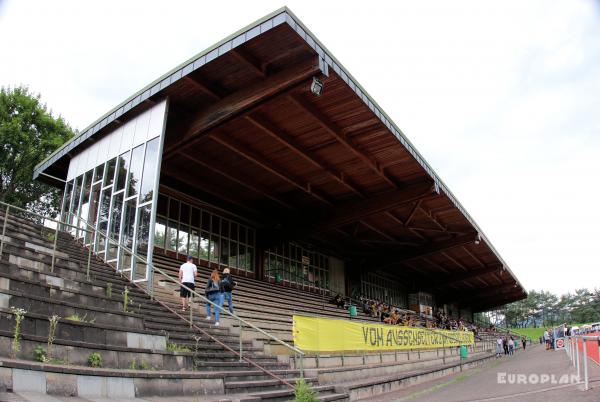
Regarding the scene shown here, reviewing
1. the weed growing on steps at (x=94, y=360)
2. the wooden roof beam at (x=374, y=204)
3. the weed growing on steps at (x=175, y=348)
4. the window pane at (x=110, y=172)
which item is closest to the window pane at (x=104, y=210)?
the window pane at (x=110, y=172)

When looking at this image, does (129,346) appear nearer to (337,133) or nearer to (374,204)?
(337,133)

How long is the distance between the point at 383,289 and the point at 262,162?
2525cm

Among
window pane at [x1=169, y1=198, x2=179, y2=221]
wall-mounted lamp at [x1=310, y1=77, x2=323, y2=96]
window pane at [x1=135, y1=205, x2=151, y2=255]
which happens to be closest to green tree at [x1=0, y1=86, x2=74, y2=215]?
window pane at [x1=169, y1=198, x2=179, y2=221]

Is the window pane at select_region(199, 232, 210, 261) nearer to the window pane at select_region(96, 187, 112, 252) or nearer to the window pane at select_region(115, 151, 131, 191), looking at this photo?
the window pane at select_region(96, 187, 112, 252)

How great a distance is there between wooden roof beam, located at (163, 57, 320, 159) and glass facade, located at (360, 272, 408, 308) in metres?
23.4

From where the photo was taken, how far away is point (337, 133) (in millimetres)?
15664

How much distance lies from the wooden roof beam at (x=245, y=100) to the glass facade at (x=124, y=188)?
106 cm

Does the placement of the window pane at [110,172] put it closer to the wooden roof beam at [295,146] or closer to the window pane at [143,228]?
the window pane at [143,228]

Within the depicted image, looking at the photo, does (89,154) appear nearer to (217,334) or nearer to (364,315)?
(217,334)

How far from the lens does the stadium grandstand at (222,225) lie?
8203mm

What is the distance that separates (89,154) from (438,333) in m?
16.8

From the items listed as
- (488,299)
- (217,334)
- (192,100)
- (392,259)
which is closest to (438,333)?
(392,259)

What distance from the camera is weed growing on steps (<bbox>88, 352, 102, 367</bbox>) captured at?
24.0 ft

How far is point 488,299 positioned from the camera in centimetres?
6084
